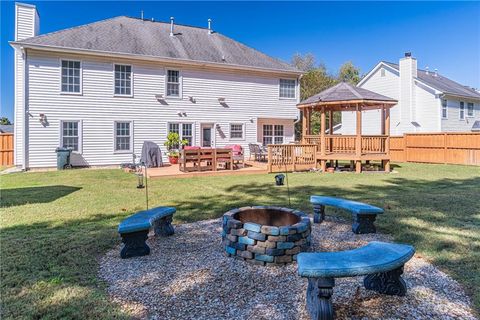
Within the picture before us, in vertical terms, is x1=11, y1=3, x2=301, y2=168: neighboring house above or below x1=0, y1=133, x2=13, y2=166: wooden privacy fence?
above

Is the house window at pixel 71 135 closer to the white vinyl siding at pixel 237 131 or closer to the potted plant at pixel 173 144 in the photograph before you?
the potted plant at pixel 173 144

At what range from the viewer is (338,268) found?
7.94 feet

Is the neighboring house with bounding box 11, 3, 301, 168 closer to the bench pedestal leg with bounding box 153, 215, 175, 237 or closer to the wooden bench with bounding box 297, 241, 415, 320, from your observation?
the bench pedestal leg with bounding box 153, 215, 175, 237

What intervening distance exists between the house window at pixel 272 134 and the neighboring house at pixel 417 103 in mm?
9302

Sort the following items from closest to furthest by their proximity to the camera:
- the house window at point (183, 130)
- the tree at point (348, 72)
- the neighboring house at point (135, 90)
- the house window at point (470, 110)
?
the neighboring house at point (135, 90)
the house window at point (183, 130)
the house window at point (470, 110)
the tree at point (348, 72)

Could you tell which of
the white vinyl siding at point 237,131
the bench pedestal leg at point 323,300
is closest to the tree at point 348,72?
the white vinyl siding at point 237,131

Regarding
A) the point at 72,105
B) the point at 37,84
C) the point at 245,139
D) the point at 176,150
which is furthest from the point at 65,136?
the point at 245,139

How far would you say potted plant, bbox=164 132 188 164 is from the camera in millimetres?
15281

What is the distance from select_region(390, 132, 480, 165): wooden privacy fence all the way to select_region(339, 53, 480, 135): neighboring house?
374 centimetres

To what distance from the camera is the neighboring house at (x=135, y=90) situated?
44.5ft

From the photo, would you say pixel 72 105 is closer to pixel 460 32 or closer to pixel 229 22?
pixel 229 22

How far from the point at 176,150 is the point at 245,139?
13.9 feet

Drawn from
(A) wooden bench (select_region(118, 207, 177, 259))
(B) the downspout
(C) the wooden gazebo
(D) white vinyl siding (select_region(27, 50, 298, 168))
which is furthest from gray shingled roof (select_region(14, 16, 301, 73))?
(A) wooden bench (select_region(118, 207, 177, 259))

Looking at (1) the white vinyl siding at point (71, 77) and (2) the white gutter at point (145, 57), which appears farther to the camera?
(1) the white vinyl siding at point (71, 77)
